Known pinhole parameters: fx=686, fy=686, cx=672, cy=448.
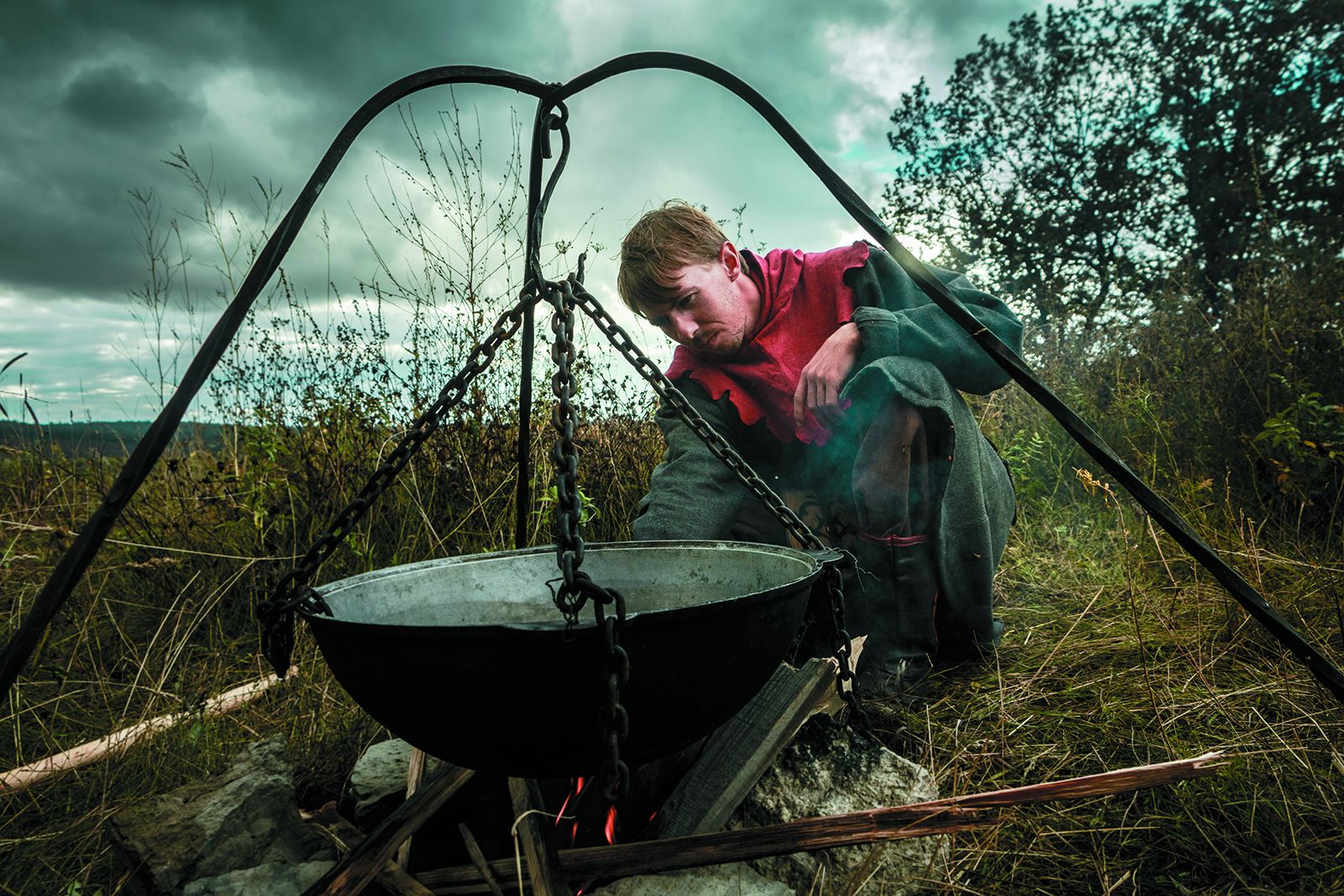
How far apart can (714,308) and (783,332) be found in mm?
303

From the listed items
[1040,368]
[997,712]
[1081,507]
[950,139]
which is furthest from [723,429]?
[950,139]

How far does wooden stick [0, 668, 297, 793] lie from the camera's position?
212 centimetres

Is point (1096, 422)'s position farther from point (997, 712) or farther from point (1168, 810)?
point (1168, 810)

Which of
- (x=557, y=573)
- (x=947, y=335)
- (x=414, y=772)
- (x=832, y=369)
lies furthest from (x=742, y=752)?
(x=947, y=335)

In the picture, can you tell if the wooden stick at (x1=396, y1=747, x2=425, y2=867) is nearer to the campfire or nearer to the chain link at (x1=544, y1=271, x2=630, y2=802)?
the campfire

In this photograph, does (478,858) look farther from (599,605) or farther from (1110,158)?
(1110,158)

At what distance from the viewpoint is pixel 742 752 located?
1781 mm

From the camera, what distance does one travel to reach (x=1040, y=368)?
231 inches

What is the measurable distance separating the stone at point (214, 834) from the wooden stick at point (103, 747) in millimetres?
655

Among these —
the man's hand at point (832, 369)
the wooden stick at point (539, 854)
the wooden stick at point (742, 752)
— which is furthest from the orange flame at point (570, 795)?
the man's hand at point (832, 369)

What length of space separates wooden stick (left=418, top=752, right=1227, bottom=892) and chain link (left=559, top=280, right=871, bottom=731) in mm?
202

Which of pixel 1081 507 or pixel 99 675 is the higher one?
pixel 1081 507

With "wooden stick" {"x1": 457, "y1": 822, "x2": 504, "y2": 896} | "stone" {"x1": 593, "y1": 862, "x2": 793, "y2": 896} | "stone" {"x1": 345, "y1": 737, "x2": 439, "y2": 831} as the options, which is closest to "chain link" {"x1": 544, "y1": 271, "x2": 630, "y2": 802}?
"stone" {"x1": 593, "y1": 862, "x2": 793, "y2": 896}

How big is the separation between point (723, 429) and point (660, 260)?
0.74 metres
